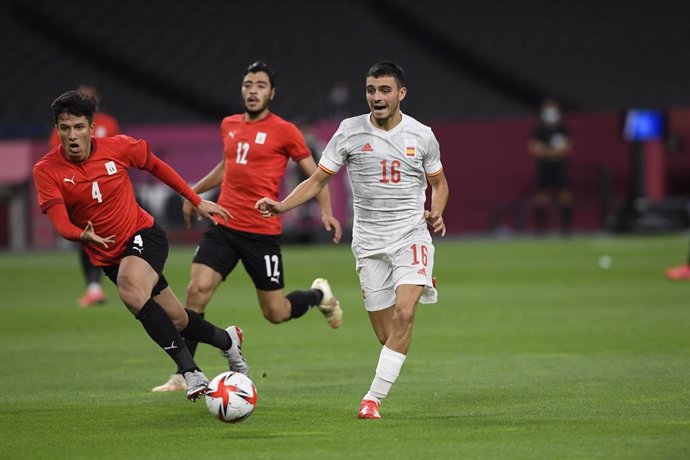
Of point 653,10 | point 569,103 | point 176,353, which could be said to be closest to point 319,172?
point 176,353

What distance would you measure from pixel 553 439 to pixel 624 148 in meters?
24.8

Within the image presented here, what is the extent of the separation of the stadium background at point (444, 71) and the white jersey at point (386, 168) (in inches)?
807

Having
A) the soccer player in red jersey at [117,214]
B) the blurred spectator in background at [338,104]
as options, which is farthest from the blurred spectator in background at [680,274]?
the blurred spectator in background at [338,104]

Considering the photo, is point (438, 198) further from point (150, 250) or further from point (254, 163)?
point (254, 163)

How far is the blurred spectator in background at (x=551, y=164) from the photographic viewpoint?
94.1 ft

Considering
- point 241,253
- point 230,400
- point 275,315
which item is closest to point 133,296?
point 230,400

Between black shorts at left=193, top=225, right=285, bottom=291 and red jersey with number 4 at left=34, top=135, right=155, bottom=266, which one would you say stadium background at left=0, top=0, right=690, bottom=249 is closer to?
black shorts at left=193, top=225, right=285, bottom=291

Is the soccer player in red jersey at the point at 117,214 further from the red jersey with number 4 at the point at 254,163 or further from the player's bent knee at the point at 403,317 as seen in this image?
the red jersey with number 4 at the point at 254,163

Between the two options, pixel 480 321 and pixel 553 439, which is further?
pixel 480 321

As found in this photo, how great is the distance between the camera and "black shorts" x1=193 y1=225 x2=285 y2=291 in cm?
1063

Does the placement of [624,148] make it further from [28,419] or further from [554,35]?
[28,419]

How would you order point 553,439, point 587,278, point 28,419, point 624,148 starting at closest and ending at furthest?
point 553,439, point 28,419, point 587,278, point 624,148

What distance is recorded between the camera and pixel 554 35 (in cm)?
3675

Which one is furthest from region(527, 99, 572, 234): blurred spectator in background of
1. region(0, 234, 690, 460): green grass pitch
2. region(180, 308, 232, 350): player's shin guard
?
region(180, 308, 232, 350): player's shin guard
